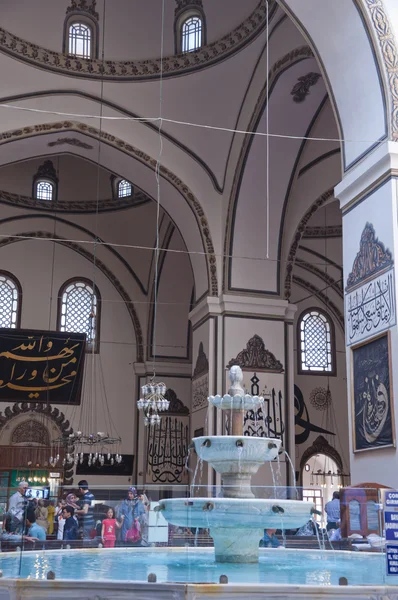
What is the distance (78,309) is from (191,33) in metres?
6.08

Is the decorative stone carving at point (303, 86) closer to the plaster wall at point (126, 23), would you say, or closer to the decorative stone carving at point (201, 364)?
the plaster wall at point (126, 23)

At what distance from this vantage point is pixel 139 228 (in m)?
14.9

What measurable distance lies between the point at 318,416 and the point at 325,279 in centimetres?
276

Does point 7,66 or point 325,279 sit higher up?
point 7,66

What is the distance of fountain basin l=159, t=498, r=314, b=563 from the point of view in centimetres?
449

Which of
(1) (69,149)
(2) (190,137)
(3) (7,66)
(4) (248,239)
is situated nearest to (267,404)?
(4) (248,239)

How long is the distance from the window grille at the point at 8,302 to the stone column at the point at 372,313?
29.9 ft

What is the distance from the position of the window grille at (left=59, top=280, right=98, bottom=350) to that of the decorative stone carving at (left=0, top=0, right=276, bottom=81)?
200 inches

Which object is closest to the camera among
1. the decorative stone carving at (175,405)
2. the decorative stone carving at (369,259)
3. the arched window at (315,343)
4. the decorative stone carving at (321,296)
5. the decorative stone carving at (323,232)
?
the decorative stone carving at (369,259)

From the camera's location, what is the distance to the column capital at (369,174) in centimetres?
637

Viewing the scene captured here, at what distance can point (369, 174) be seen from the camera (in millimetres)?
6676

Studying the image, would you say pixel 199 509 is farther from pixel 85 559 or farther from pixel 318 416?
pixel 318 416

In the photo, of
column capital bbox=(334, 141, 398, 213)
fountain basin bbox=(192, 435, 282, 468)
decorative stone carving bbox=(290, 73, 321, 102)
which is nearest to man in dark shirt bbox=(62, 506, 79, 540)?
fountain basin bbox=(192, 435, 282, 468)

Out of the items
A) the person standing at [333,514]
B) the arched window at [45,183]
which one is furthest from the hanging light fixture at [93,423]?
the person standing at [333,514]
